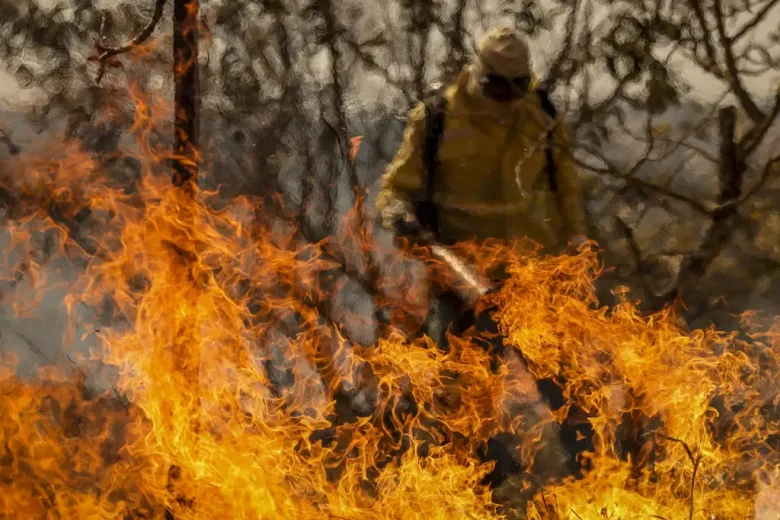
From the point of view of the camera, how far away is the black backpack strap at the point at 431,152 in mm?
3453

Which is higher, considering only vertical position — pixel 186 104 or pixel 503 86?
pixel 503 86

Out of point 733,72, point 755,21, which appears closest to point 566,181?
point 733,72

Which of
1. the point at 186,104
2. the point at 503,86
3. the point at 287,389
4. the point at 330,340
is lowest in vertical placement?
the point at 287,389

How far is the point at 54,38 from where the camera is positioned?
3.90 metres

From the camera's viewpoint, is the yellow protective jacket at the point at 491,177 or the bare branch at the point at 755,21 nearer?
the yellow protective jacket at the point at 491,177

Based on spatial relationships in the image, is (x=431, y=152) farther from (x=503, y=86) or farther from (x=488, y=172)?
(x=503, y=86)

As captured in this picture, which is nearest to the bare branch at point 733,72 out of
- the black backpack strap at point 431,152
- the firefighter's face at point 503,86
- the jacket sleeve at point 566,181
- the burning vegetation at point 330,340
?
the burning vegetation at point 330,340

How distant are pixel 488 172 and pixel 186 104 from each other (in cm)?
158

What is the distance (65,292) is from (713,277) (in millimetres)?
3746

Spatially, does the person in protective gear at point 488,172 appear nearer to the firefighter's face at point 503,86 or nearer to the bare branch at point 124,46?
the firefighter's face at point 503,86

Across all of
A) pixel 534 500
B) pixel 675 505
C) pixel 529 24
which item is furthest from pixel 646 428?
pixel 529 24

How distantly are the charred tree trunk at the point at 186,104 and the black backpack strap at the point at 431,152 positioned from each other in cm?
118

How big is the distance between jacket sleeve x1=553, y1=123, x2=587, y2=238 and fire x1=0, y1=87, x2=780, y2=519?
0.29 meters

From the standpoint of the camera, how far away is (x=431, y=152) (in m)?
3.49
